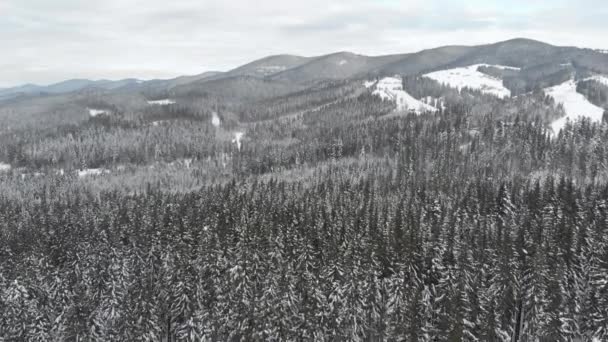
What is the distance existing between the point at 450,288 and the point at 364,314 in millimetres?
11635

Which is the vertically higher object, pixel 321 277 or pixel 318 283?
pixel 321 277

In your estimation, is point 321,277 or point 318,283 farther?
point 321,277

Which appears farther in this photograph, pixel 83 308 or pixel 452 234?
pixel 452 234

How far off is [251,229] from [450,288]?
3889cm

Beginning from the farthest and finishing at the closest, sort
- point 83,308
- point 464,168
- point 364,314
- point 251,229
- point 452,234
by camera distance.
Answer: point 464,168, point 251,229, point 452,234, point 83,308, point 364,314

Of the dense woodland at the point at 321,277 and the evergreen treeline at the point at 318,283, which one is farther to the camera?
the dense woodland at the point at 321,277

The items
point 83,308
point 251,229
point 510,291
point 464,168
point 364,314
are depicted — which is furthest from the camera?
point 464,168

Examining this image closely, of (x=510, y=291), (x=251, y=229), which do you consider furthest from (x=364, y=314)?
(x=251, y=229)

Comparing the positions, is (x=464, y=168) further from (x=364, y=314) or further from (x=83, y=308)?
(x=83, y=308)

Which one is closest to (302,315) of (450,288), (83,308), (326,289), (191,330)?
(326,289)

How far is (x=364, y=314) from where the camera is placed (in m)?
56.3

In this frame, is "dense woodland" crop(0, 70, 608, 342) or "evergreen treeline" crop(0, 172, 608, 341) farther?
"dense woodland" crop(0, 70, 608, 342)

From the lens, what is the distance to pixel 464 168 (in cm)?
16375

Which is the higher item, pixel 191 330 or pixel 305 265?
pixel 305 265
